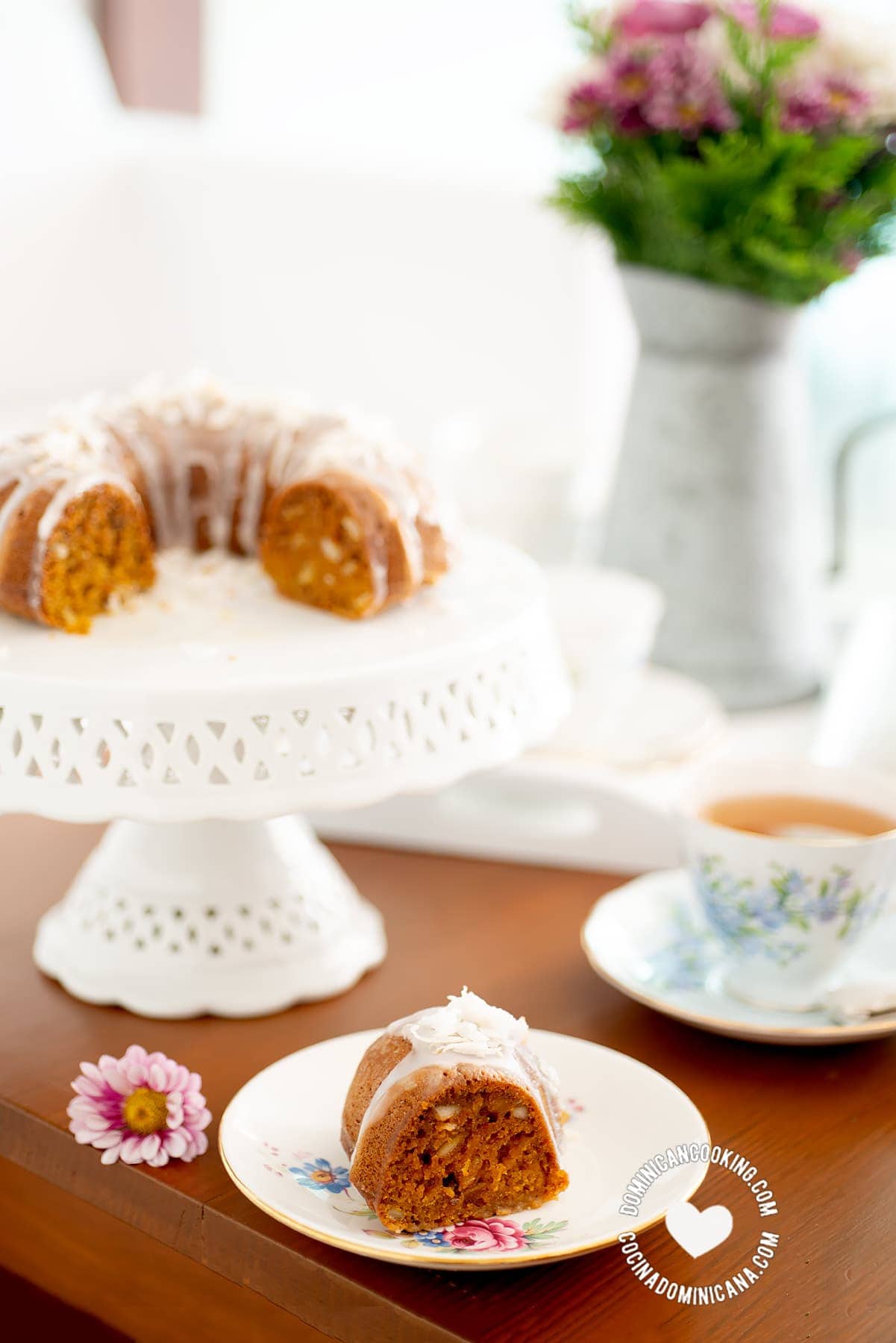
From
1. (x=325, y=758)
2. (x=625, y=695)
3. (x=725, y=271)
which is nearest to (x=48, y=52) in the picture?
(x=725, y=271)

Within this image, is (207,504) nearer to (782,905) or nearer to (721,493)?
(782,905)

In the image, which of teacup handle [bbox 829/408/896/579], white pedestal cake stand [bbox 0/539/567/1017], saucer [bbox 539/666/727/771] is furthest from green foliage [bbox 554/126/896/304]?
white pedestal cake stand [bbox 0/539/567/1017]

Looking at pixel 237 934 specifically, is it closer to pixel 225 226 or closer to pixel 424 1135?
pixel 424 1135

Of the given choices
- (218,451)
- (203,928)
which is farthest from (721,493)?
(203,928)

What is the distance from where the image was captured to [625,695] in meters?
1.33

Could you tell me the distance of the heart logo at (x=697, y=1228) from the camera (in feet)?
2.33

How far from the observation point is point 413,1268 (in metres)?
0.70

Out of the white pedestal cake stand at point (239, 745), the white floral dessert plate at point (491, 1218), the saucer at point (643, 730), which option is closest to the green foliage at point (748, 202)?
the saucer at point (643, 730)

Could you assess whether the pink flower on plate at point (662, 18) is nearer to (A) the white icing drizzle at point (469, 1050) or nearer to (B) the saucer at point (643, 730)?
(B) the saucer at point (643, 730)

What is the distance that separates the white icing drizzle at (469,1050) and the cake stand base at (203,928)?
0.23m

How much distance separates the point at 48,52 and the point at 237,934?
82.3 inches

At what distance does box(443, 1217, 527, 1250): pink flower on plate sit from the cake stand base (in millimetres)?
273

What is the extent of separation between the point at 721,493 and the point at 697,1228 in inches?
37.3

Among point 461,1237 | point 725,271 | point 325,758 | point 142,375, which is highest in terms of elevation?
point 725,271
